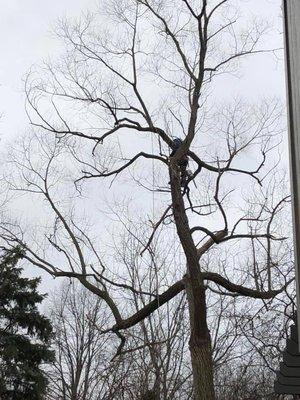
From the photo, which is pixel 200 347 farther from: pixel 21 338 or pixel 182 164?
pixel 21 338

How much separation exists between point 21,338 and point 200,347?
15.6m

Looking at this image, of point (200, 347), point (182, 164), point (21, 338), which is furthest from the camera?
point (21, 338)

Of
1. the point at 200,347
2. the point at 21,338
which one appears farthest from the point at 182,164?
the point at 21,338

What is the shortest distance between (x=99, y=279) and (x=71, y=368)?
11.5 m

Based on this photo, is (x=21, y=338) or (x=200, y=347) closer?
(x=200, y=347)

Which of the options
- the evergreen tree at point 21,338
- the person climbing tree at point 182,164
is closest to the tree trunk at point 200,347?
the person climbing tree at point 182,164

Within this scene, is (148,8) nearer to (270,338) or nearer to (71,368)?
(270,338)

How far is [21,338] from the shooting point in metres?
25.5

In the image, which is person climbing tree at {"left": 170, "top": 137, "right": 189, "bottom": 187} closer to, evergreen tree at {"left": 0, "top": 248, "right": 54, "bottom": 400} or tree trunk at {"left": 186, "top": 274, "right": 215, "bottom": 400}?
tree trunk at {"left": 186, "top": 274, "right": 215, "bottom": 400}

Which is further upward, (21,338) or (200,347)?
(21,338)

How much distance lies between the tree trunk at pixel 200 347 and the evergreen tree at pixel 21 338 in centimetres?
1193

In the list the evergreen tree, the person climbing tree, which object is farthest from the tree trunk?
the evergreen tree

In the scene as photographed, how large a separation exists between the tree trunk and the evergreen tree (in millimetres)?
11931

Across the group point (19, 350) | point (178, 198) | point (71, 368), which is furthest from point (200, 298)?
point (19, 350)
